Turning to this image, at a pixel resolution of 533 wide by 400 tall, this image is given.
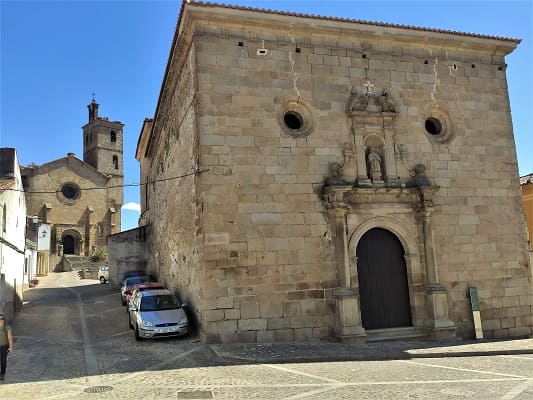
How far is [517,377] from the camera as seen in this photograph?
25.8 feet

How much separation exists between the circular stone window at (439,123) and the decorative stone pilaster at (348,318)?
17.4 ft

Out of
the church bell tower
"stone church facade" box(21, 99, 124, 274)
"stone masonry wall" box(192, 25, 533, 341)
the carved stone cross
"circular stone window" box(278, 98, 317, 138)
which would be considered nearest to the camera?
"stone masonry wall" box(192, 25, 533, 341)

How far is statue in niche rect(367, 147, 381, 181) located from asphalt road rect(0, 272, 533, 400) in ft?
15.5

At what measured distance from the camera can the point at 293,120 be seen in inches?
476

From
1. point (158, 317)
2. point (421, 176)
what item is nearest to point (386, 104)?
point (421, 176)

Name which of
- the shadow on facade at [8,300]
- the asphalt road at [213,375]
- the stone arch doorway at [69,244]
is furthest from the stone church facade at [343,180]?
the stone arch doorway at [69,244]

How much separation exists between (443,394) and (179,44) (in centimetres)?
1003

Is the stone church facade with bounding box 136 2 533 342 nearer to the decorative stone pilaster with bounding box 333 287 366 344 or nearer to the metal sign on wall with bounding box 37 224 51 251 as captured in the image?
the decorative stone pilaster with bounding box 333 287 366 344

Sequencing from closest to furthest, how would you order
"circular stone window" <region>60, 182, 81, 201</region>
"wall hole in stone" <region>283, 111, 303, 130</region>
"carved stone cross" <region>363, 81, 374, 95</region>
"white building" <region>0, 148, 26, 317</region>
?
1. "wall hole in stone" <region>283, 111, 303, 130</region>
2. "carved stone cross" <region>363, 81, 374, 95</region>
3. "white building" <region>0, 148, 26, 317</region>
4. "circular stone window" <region>60, 182, 81, 201</region>

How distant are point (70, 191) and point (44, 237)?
24.8ft

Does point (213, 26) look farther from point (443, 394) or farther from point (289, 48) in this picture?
point (443, 394)

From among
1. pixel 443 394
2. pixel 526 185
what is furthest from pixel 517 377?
pixel 526 185

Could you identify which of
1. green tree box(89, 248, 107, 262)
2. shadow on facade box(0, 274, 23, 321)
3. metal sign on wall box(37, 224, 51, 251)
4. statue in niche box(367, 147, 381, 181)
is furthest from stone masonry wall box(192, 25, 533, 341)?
green tree box(89, 248, 107, 262)

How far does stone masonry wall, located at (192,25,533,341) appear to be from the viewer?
422 inches
